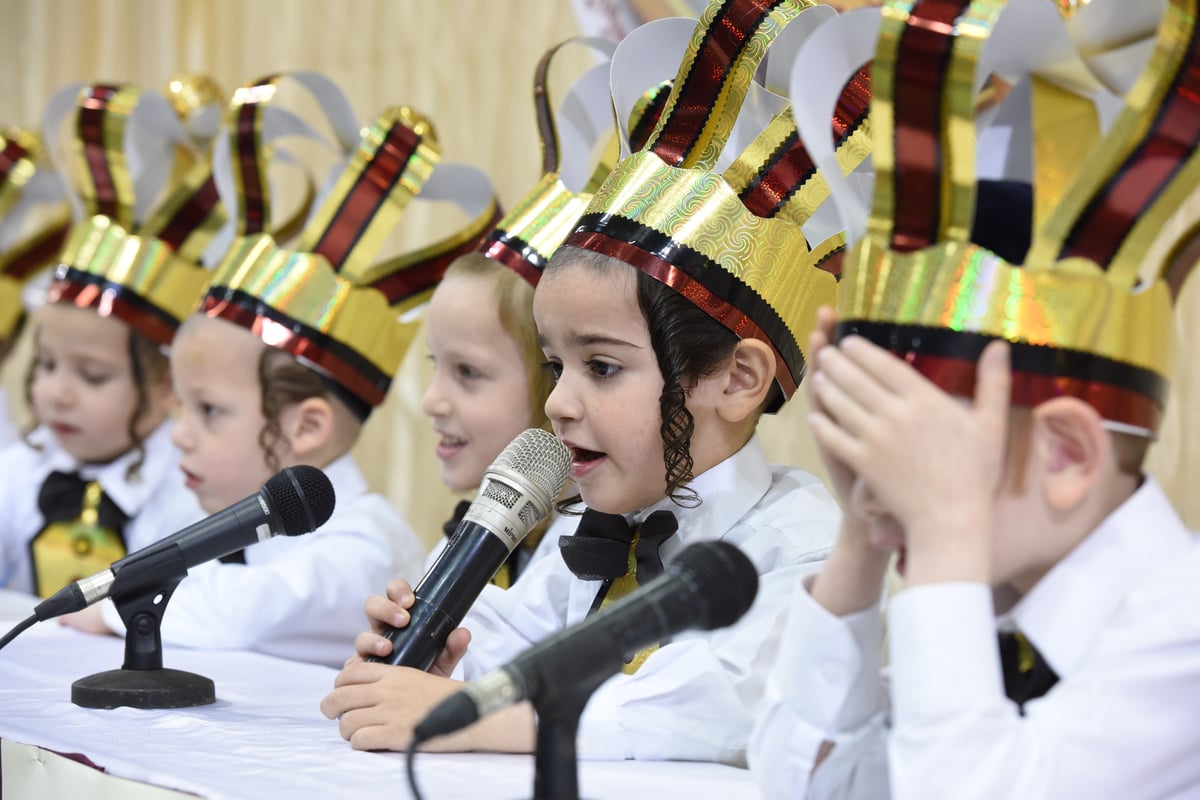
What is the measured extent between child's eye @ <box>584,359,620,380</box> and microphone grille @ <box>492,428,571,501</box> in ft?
0.26

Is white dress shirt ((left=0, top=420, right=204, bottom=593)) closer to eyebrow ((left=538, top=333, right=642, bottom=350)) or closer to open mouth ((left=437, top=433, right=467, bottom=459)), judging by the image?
open mouth ((left=437, top=433, right=467, bottom=459))

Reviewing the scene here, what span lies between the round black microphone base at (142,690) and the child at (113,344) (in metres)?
0.96

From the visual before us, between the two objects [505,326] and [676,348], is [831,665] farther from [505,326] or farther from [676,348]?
[505,326]

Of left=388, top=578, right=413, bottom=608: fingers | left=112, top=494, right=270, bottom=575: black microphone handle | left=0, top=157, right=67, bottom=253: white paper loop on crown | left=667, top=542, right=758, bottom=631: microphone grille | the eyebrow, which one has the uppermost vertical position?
left=0, top=157, right=67, bottom=253: white paper loop on crown

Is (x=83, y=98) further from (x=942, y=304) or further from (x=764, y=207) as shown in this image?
(x=942, y=304)

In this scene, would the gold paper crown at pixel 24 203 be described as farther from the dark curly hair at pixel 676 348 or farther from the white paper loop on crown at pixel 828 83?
the white paper loop on crown at pixel 828 83

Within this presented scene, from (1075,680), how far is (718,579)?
226 mm

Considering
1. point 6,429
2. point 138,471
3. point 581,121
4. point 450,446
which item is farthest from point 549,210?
point 6,429

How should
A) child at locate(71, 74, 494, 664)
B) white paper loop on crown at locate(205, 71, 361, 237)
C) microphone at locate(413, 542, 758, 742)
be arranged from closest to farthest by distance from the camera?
microphone at locate(413, 542, 758, 742), child at locate(71, 74, 494, 664), white paper loop on crown at locate(205, 71, 361, 237)

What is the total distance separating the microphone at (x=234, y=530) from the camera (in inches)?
51.0

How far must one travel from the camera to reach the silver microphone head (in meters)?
1.24

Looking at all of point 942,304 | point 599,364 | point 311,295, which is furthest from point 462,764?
point 311,295

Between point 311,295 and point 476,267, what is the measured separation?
32 centimetres

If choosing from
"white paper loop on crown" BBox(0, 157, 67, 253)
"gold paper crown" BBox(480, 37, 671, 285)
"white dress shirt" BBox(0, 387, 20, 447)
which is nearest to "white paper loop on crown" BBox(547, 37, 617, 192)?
"gold paper crown" BBox(480, 37, 671, 285)
